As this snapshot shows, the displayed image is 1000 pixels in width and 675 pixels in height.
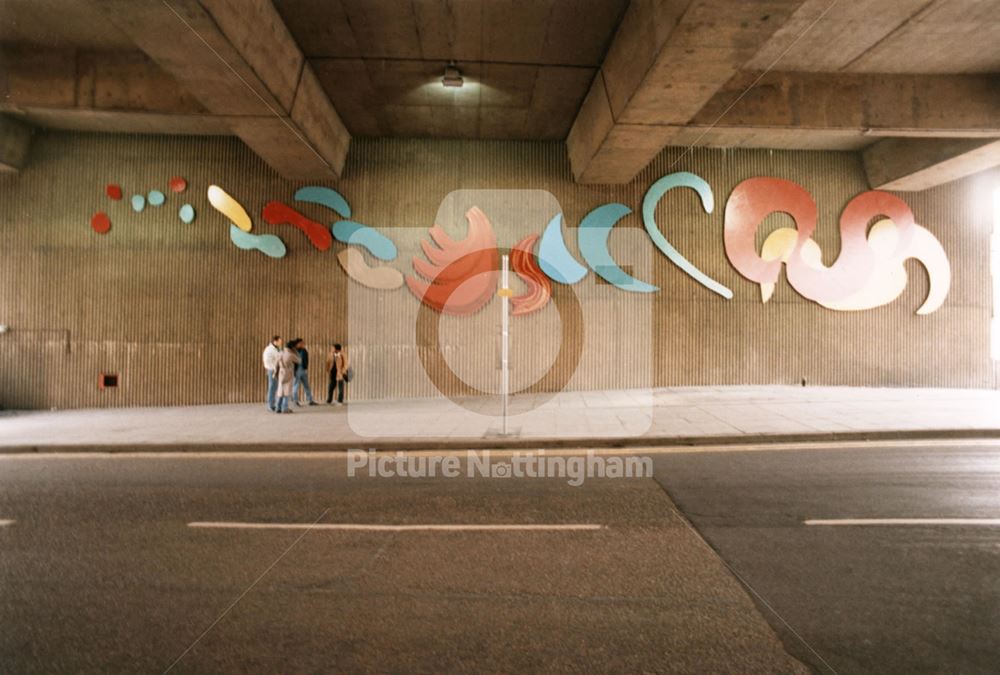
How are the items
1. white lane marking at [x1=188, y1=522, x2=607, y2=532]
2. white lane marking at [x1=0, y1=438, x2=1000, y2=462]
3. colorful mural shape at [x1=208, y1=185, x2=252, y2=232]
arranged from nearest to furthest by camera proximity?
white lane marking at [x1=188, y1=522, x2=607, y2=532], white lane marking at [x1=0, y1=438, x2=1000, y2=462], colorful mural shape at [x1=208, y1=185, x2=252, y2=232]

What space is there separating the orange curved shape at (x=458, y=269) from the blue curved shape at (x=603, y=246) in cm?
269

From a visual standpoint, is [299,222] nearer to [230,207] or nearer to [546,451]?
[230,207]

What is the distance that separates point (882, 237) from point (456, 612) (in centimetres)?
1766

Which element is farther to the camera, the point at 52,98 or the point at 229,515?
the point at 52,98

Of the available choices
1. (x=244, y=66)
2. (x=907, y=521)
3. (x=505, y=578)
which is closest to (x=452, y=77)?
(x=244, y=66)

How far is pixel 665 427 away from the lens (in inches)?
401

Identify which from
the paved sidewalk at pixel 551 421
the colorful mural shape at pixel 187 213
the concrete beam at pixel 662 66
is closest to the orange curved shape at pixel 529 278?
the paved sidewalk at pixel 551 421

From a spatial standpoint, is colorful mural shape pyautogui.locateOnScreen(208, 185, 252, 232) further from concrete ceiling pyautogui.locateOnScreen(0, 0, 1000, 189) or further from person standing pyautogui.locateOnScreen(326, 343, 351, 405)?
person standing pyautogui.locateOnScreen(326, 343, 351, 405)

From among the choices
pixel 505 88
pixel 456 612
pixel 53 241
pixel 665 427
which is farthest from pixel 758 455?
pixel 53 241

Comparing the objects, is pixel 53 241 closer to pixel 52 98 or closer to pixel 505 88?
pixel 52 98

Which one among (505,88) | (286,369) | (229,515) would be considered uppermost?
(505,88)

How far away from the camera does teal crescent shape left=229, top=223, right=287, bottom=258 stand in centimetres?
1524

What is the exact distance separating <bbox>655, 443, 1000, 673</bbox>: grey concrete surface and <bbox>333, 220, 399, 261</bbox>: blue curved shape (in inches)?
405

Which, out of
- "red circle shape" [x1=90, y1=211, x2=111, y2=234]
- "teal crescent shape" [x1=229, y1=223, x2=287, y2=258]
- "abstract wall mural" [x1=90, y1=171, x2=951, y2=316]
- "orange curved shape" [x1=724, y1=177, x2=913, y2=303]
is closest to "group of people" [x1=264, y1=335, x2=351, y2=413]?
"abstract wall mural" [x1=90, y1=171, x2=951, y2=316]
